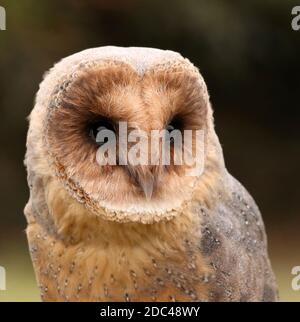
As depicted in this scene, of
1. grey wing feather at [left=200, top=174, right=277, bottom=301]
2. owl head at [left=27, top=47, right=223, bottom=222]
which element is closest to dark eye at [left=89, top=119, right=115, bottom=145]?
owl head at [left=27, top=47, right=223, bottom=222]


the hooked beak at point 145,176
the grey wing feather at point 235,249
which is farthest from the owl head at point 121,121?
the grey wing feather at point 235,249

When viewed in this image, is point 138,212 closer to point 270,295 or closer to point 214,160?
point 214,160

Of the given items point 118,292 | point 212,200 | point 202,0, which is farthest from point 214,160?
point 202,0

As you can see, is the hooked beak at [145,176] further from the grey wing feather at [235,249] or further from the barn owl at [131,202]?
the grey wing feather at [235,249]

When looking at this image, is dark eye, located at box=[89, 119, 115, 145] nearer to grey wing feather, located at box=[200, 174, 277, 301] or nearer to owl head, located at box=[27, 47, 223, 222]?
owl head, located at box=[27, 47, 223, 222]

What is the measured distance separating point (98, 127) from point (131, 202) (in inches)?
6.3

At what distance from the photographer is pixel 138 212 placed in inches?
60.0

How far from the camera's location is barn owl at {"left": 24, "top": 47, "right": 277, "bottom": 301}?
1.44 metres

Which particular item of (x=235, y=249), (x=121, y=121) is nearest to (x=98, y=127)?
(x=121, y=121)

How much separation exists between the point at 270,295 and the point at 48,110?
31.5 inches

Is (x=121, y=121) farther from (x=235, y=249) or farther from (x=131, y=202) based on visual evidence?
(x=235, y=249)

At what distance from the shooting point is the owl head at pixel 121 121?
1.43m

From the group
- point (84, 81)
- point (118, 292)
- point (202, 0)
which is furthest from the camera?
point (202, 0)

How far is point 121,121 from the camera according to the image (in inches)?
56.3
